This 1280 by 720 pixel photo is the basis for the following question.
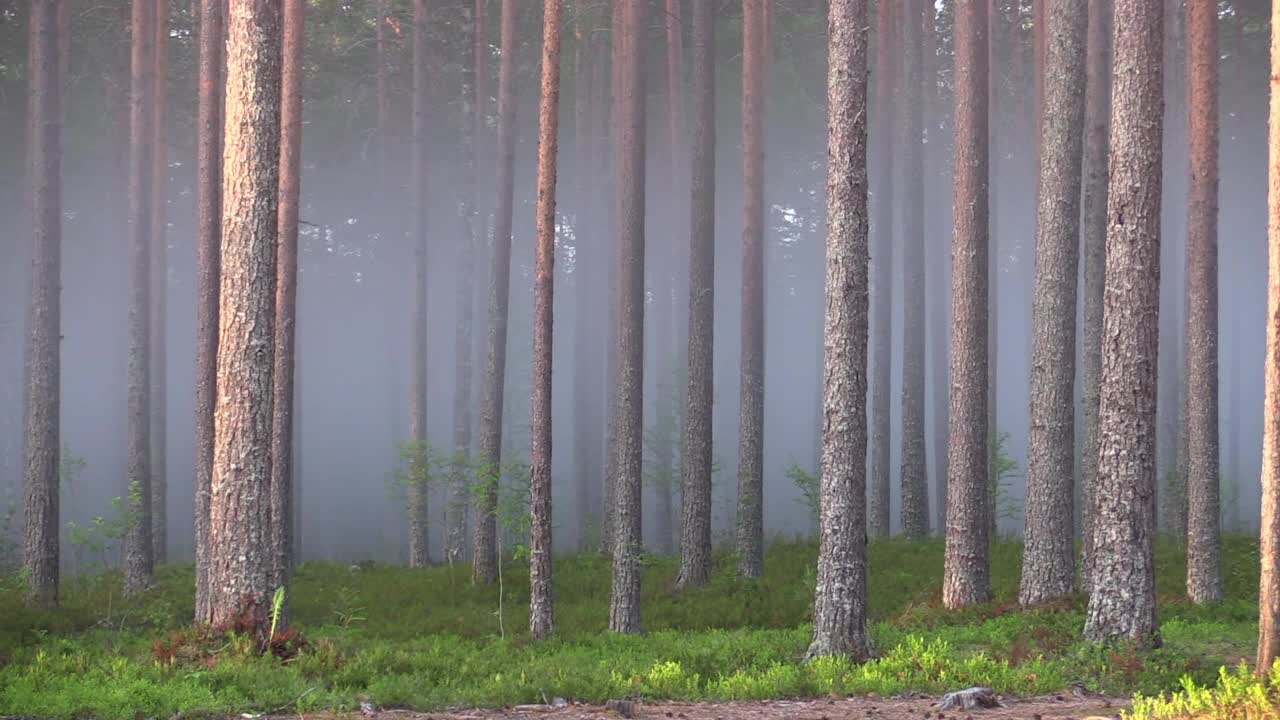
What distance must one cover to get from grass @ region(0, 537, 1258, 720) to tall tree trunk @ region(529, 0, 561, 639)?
0.68 metres

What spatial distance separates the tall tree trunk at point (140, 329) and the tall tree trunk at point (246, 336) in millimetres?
7463

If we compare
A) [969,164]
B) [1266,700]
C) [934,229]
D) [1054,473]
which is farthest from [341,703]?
[934,229]

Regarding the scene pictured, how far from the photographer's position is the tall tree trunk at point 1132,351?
11.2 meters

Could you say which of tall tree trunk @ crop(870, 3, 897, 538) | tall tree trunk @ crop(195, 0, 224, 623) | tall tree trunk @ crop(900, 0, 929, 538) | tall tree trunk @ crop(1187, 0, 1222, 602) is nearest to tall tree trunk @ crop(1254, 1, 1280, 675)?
tall tree trunk @ crop(1187, 0, 1222, 602)

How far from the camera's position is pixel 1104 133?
53.3 ft

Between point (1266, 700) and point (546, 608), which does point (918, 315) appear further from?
point (1266, 700)

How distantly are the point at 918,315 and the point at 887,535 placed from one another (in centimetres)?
450

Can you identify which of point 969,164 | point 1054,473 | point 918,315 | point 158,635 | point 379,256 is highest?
point 379,256

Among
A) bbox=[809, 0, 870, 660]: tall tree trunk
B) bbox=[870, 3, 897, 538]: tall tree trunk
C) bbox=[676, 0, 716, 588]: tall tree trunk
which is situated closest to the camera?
bbox=[809, 0, 870, 660]: tall tree trunk

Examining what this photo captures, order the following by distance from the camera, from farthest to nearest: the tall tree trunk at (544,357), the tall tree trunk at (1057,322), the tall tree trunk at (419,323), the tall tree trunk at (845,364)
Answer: the tall tree trunk at (419,323), the tall tree trunk at (1057,322), the tall tree trunk at (544,357), the tall tree trunk at (845,364)

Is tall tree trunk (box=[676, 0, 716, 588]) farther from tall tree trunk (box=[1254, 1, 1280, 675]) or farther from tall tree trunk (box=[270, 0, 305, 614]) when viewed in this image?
tall tree trunk (box=[1254, 1, 1280, 675])

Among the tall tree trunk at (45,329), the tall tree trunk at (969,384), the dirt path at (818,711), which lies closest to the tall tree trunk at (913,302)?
the tall tree trunk at (969,384)

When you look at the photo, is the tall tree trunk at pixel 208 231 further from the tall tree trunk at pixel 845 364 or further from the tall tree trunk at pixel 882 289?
the tall tree trunk at pixel 882 289

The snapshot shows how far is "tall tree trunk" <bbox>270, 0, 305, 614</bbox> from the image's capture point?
50.6 feet
